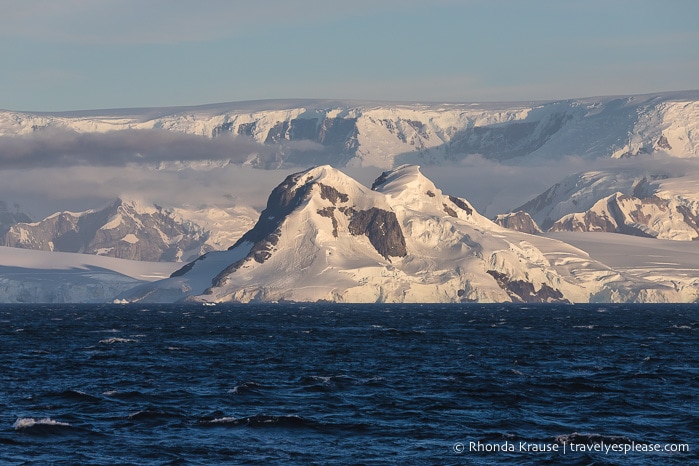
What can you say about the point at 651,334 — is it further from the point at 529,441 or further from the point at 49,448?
the point at 49,448

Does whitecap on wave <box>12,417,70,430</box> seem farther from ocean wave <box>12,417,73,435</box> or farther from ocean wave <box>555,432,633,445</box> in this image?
ocean wave <box>555,432,633,445</box>

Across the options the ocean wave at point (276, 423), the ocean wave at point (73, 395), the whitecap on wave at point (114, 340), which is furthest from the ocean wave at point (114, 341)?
the ocean wave at point (276, 423)

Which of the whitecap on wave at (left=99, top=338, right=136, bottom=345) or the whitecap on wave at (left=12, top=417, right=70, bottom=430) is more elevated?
the whitecap on wave at (left=12, top=417, right=70, bottom=430)

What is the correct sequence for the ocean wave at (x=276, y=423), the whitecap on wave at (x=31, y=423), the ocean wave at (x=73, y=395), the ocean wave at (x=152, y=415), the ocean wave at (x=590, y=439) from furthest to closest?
the ocean wave at (x=73, y=395), the ocean wave at (x=152, y=415), the ocean wave at (x=276, y=423), the whitecap on wave at (x=31, y=423), the ocean wave at (x=590, y=439)

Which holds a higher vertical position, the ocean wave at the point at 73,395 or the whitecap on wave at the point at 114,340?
the ocean wave at the point at 73,395

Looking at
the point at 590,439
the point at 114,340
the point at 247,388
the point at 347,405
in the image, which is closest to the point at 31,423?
the point at 347,405

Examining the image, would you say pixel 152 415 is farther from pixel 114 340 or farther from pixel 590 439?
pixel 114 340

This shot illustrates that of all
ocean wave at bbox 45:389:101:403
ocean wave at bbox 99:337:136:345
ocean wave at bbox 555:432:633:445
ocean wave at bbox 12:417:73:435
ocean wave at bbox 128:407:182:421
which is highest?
ocean wave at bbox 555:432:633:445

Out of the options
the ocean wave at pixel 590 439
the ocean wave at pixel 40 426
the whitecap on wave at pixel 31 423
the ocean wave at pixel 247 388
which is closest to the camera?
the ocean wave at pixel 590 439

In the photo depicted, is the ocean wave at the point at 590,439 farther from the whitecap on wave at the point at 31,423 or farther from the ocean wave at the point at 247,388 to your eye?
the whitecap on wave at the point at 31,423

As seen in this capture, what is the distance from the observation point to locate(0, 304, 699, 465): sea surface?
74.6 m

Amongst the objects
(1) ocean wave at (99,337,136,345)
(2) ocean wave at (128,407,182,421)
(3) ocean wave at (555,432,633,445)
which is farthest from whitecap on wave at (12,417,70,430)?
(1) ocean wave at (99,337,136,345)

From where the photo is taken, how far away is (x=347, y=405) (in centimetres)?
9450

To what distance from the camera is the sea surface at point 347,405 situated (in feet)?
245
